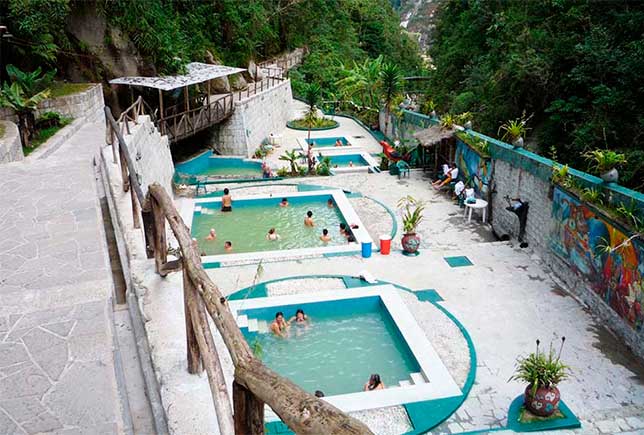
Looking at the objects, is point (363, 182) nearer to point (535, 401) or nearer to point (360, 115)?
point (535, 401)

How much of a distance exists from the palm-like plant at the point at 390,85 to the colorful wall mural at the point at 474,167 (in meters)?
9.52

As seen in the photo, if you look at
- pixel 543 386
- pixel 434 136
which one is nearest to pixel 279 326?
pixel 543 386

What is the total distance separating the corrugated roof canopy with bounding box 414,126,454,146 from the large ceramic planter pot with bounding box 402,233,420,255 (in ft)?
20.2

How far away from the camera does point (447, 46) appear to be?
30.9 metres

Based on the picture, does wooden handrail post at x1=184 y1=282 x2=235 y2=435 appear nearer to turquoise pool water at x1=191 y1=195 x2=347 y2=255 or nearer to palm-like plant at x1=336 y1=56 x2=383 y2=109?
turquoise pool water at x1=191 y1=195 x2=347 y2=255

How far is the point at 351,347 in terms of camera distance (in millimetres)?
9914

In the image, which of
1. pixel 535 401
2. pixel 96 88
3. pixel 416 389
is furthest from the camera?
pixel 96 88

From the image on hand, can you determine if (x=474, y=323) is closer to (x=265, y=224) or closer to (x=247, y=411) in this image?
(x=265, y=224)

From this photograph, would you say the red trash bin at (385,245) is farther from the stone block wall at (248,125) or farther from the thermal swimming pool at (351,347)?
the stone block wall at (248,125)

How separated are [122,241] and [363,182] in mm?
14353

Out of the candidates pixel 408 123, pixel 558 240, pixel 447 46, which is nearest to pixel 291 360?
pixel 558 240

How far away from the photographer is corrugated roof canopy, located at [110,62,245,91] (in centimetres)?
1966

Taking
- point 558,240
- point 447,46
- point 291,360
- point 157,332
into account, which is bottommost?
point 291,360

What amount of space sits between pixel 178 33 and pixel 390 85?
10918 mm
